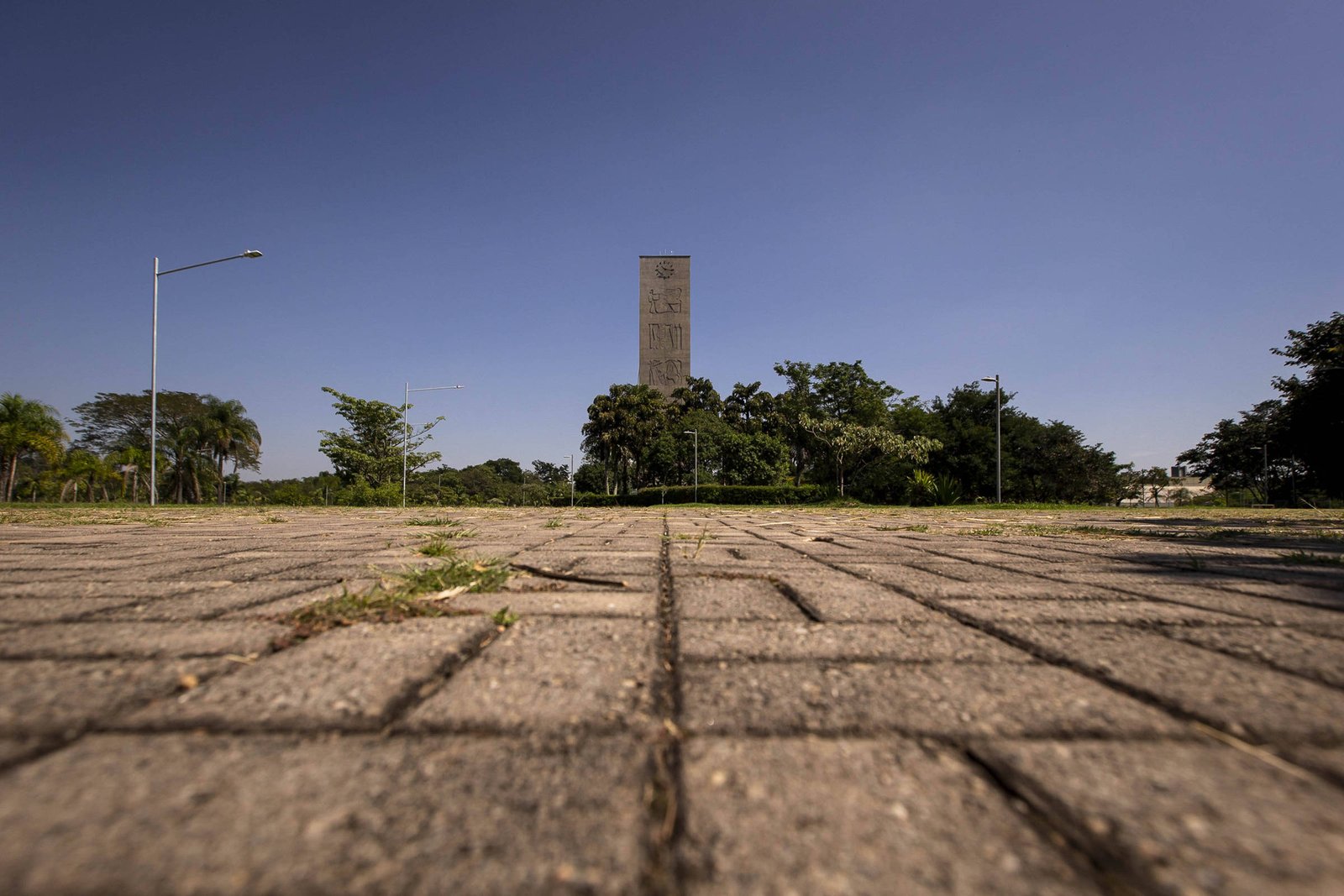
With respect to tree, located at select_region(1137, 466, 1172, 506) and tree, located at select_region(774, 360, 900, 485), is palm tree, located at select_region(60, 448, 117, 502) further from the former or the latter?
tree, located at select_region(1137, 466, 1172, 506)

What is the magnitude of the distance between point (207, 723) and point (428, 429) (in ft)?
103

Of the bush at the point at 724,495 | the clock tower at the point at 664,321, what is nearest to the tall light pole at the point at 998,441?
the bush at the point at 724,495

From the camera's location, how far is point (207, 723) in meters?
0.86

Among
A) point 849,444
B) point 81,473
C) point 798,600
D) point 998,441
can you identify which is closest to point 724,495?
point 849,444

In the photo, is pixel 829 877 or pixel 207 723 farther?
pixel 207 723

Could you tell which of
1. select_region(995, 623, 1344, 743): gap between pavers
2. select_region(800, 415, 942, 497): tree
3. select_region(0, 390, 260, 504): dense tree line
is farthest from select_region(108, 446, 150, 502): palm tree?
select_region(995, 623, 1344, 743): gap between pavers

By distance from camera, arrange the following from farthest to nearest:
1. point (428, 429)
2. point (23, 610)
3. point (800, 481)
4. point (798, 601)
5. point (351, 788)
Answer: point (800, 481) < point (428, 429) < point (798, 601) < point (23, 610) < point (351, 788)

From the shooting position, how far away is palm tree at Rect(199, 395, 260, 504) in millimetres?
33812

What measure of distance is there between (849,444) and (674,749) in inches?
1129

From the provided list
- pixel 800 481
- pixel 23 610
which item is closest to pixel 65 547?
pixel 23 610

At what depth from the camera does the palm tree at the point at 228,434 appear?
1331 inches

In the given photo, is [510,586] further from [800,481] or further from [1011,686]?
[800,481]

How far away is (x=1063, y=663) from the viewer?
121 cm

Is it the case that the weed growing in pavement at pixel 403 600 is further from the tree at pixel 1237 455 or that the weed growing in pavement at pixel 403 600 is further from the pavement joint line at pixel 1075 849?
the tree at pixel 1237 455
